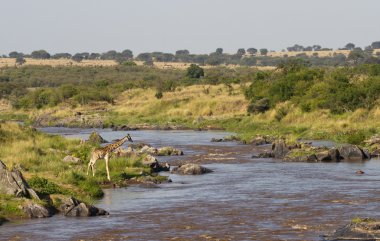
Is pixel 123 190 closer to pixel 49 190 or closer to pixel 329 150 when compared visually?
pixel 49 190

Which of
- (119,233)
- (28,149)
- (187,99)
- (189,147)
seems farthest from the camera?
(187,99)

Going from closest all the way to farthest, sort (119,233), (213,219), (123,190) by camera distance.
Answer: (119,233) < (213,219) < (123,190)

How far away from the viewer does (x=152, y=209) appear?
2653 centimetres

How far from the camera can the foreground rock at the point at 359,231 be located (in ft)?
66.9

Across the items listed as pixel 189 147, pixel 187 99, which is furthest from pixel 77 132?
pixel 189 147

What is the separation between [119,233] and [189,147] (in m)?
28.5

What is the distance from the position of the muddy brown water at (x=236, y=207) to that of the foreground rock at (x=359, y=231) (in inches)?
28.3

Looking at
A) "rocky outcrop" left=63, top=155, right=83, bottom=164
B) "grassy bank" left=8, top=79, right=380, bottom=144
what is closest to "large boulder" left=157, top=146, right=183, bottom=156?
"grassy bank" left=8, top=79, right=380, bottom=144

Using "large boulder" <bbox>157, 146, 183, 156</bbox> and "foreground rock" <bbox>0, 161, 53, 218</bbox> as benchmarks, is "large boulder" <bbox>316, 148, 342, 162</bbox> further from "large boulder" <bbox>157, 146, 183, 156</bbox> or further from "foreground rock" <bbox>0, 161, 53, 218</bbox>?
"foreground rock" <bbox>0, 161, 53, 218</bbox>

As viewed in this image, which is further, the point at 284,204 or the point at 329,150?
the point at 329,150

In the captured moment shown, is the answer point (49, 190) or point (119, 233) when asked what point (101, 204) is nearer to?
point (49, 190)

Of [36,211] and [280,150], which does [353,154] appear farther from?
[36,211]

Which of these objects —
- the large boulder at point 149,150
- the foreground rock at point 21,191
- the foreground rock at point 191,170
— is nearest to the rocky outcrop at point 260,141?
the large boulder at point 149,150

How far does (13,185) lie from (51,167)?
269 inches
